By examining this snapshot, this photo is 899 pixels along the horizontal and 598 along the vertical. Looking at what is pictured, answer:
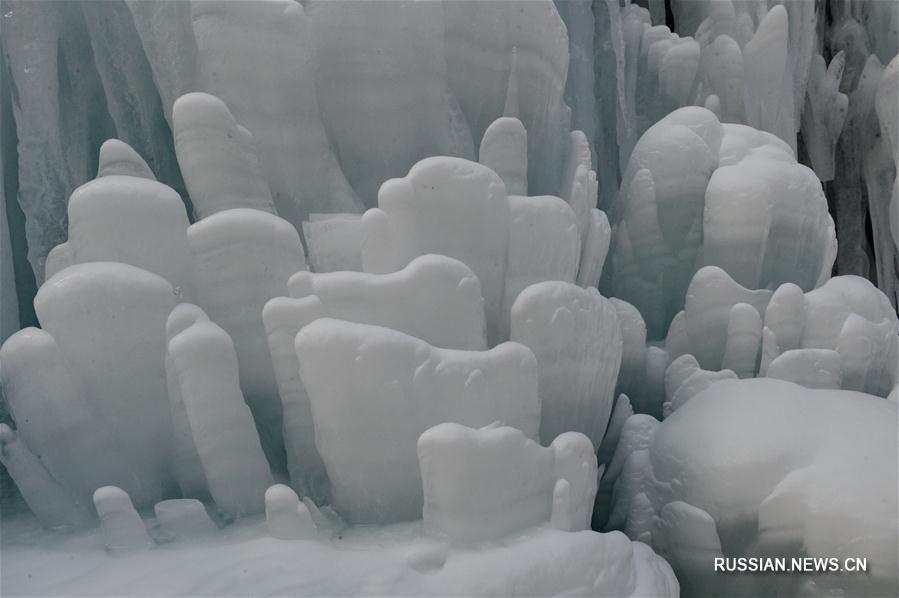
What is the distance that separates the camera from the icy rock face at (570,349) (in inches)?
66.1

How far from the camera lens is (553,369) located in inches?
68.2

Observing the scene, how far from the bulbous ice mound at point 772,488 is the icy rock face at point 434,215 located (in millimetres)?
660

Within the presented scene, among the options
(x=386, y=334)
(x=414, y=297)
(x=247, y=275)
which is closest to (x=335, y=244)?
(x=247, y=275)

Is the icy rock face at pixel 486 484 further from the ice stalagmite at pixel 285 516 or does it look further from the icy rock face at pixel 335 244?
the icy rock face at pixel 335 244

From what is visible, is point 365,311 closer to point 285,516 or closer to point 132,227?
point 285,516

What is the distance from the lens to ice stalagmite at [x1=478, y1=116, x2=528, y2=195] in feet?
6.43

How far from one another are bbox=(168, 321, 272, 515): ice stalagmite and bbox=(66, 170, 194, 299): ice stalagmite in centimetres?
23

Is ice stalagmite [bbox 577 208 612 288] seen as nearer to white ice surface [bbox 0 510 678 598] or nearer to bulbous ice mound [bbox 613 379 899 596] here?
bulbous ice mound [bbox 613 379 899 596]

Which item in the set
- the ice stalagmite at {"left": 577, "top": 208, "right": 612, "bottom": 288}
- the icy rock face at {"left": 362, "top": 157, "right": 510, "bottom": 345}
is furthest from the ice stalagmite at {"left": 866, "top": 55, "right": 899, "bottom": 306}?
Result: the icy rock face at {"left": 362, "top": 157, "right": 510, "bottom": 345}

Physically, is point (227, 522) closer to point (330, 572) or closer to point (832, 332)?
point (330, 572)

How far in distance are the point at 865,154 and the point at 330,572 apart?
3916 millimetres

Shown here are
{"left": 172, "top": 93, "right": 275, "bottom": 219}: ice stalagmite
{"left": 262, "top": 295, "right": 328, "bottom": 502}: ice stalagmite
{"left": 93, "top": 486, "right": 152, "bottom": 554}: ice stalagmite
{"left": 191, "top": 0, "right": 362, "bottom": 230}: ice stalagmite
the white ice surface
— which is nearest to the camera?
the white ice surface

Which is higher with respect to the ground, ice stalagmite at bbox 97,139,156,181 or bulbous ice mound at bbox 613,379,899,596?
ice stalagmite at bbox 97,139,156,181

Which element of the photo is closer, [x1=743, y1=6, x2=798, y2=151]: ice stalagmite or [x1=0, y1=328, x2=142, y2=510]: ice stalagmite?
[x1=0, y1=328, x2=142, y2=510]: ice stalagmite
